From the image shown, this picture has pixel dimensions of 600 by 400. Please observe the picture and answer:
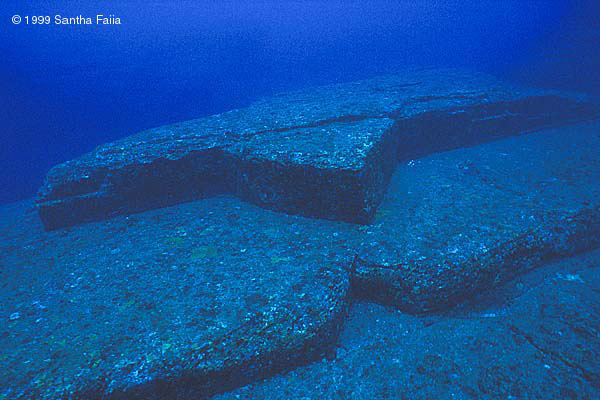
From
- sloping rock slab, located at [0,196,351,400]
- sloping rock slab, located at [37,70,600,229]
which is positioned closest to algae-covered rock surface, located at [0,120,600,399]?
sloping rock slab, located at [0,196,351,400]

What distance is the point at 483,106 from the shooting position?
166 inches

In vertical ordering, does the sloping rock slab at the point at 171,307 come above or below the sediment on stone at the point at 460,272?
below

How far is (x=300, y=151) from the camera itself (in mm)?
2758

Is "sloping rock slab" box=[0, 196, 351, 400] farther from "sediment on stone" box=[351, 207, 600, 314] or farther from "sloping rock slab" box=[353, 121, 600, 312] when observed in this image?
"sloping rock slab" box=[353, 121, 600, 312]

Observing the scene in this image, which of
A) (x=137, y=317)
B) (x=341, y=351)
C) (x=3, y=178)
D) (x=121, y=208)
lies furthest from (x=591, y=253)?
(x=3, y=178)

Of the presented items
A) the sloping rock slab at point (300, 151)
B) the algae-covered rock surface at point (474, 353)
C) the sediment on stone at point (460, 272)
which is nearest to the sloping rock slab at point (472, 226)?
the sediment on stone at point (460, 272)

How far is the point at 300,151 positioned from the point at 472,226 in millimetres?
1685

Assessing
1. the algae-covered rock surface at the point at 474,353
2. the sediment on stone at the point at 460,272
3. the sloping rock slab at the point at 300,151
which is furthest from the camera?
the sloping rock slab at the point at 300,151

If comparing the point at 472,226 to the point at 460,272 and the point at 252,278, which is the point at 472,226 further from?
the point at 252,278

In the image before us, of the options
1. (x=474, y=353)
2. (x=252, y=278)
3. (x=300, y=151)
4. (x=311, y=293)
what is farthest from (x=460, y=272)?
(x=300, y=151)

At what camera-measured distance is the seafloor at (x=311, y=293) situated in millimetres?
1716

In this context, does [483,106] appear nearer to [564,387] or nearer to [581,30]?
[564,387]

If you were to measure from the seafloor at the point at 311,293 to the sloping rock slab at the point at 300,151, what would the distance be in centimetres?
5

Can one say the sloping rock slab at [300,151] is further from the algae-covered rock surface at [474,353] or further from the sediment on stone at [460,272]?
the algae-covered rock surface at [474,353]
